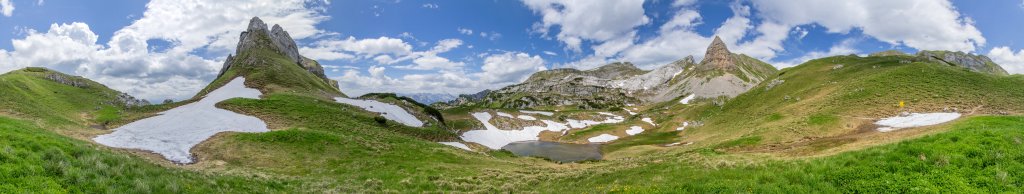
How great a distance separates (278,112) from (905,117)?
65.8 meters

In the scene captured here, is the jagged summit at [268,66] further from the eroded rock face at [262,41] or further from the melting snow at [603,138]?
the melting snow at [603,138]

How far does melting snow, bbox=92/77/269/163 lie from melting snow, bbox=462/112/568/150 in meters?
43.9

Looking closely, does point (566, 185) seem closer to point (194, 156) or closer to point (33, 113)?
point (194, 156)

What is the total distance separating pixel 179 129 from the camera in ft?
144

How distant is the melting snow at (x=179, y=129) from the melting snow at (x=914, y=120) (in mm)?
56554

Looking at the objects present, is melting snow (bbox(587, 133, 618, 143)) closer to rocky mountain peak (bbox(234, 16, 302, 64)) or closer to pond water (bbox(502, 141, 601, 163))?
pond water (bbox(502, 141, 601, 163))

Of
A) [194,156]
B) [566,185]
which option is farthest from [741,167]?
[194,156]

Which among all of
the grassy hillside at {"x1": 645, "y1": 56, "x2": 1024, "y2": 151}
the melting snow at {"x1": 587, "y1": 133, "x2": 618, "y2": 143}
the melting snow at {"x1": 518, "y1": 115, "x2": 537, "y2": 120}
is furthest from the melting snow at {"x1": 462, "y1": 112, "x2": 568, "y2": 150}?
the grassy hillside at {"x1": 645, "y1": 56, "x2": 1024, "y2": 151}

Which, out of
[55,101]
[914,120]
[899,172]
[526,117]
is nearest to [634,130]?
[526,117]

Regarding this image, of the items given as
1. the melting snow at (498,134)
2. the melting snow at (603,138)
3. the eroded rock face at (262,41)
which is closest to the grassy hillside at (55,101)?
the eroded rock face at (262,41)

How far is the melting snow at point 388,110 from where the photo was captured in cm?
6912

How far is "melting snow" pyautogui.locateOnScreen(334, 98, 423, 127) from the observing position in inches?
2721

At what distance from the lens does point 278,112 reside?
54.6 m

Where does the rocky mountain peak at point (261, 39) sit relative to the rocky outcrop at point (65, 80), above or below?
above
